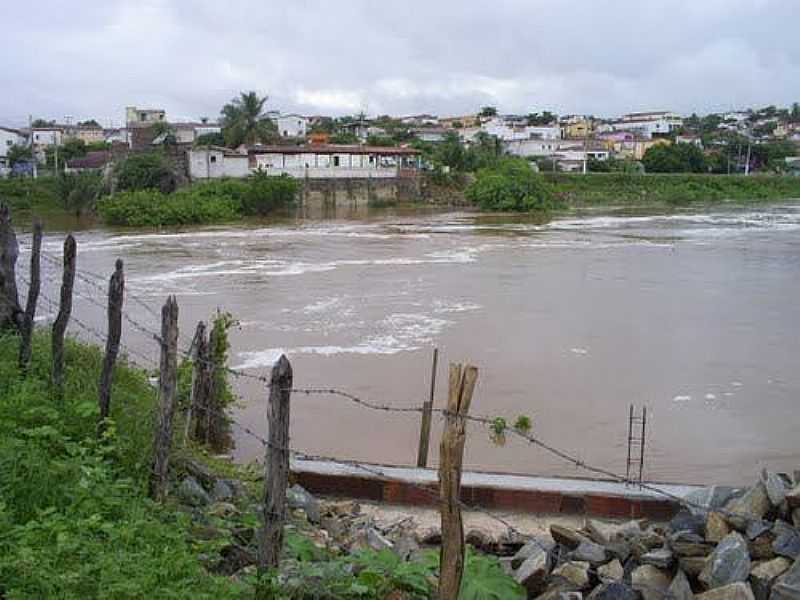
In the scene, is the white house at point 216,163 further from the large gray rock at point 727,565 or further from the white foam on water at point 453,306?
the large gray rock at point 727,565

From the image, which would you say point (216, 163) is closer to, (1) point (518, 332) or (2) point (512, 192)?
(2) point (512, 192)

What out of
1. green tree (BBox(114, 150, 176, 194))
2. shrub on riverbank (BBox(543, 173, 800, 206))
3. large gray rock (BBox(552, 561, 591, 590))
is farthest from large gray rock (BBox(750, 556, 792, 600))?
shrub on riverbank (BBox(543, 173, 800, 206))

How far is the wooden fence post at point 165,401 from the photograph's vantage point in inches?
209

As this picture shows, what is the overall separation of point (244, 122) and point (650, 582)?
63.5m

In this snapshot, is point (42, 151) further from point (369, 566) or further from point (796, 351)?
point (369, 566)

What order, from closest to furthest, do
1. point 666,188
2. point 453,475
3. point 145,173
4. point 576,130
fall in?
point 453,475 → point 145,173 → point 666,188 → point 576,130

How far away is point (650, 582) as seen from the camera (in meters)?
5.02

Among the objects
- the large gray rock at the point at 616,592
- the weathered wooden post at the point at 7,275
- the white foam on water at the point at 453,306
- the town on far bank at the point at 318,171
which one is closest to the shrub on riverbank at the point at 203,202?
the town on far bank at the point at 318,171

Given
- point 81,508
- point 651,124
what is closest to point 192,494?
point 81,508

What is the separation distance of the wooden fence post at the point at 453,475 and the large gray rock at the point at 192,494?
2.21 m

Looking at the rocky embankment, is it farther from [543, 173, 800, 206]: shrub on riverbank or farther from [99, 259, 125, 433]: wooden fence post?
[543, 173, 800, 206]: shrub on riverbank

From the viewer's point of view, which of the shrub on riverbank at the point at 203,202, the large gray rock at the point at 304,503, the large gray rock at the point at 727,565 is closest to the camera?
the large gray rock at the point at 727,565

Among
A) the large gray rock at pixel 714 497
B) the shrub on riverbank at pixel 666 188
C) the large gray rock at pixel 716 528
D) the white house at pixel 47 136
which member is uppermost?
the white house at pixel 47 136

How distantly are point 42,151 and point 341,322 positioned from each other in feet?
217
